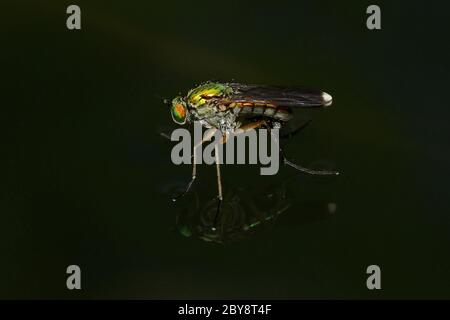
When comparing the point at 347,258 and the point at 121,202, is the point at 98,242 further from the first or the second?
the point at 347,258

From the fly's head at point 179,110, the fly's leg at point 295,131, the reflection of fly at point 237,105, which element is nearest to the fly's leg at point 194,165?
the reflection of fly at point 237,105

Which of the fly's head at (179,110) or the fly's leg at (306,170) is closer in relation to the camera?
the fly's leg at (306,170)

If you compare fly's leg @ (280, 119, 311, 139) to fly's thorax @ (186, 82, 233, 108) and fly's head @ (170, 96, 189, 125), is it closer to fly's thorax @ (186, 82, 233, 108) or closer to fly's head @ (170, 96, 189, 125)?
fly's thorax @ (186, 82, 233, 108)

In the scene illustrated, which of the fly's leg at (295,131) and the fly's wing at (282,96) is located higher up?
the fly's wing at (282,96)

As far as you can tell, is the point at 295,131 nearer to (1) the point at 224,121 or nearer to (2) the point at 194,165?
(1) the point at 224,121

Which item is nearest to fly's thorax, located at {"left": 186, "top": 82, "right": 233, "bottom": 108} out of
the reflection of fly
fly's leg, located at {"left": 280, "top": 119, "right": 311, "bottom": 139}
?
the reflection of fly

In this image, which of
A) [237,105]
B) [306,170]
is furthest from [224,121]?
[306,170]

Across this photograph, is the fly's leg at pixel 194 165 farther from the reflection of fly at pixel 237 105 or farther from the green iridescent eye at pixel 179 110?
the green iridescent eye at pixel 179 110

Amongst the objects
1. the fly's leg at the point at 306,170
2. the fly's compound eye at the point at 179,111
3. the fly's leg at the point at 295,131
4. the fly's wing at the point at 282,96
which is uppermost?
the fly's wing at the point at 282,96

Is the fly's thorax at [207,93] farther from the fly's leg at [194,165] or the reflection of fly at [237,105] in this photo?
the fly's leg at [194,165]
